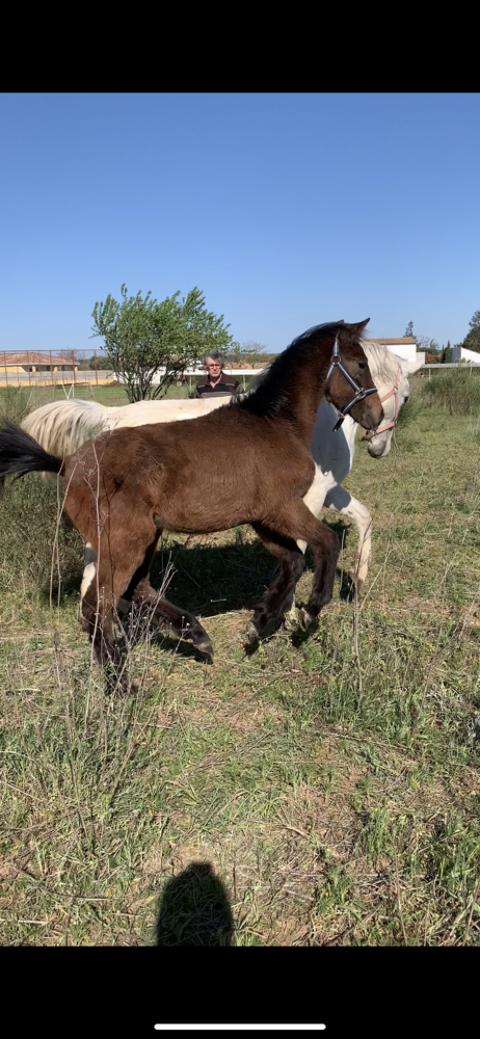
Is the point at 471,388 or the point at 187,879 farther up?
the point at 471,388

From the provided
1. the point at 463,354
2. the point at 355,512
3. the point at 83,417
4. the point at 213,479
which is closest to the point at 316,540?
the point at 213,479

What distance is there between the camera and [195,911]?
227 centimetres

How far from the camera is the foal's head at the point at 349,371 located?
14.2ft

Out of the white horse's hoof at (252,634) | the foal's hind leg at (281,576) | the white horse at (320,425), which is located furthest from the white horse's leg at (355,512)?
the white horse's hoof at (252,634)

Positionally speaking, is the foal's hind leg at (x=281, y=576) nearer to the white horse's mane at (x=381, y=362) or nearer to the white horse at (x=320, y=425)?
the white horse at (x=320, y=425)

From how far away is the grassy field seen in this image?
224 centimetres

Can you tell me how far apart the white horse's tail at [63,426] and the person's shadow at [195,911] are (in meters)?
3.42

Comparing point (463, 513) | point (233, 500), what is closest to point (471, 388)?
point (463, 513)

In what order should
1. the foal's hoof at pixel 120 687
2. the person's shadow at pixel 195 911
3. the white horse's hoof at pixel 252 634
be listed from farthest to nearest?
the white horse's hoof at pixel 252 634, the foal's hoof at pixel 120 687, the person's shadow at pixel 195 911

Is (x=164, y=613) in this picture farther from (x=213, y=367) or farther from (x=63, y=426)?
(x=213, y=367)

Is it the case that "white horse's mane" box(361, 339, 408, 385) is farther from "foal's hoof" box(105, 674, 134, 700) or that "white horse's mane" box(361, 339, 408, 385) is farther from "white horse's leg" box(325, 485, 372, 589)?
"foal's hoof" box(105, 674, 134, 700)
